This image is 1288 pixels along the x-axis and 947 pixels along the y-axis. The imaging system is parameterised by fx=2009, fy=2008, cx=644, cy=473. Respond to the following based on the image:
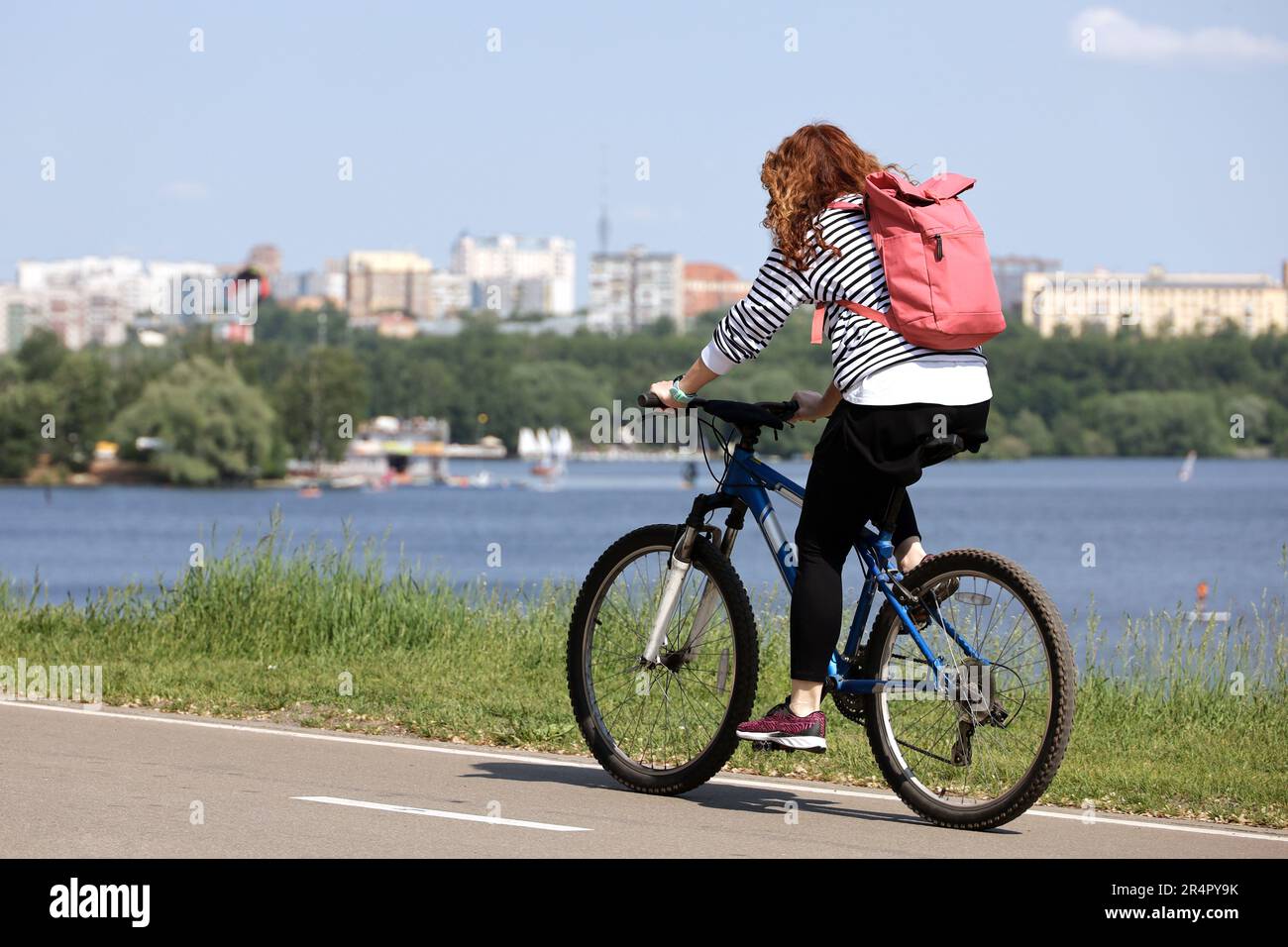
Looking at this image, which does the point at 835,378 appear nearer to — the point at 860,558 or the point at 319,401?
the point at 860,558

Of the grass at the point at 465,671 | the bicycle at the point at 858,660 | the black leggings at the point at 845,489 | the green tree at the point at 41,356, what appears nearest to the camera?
the bicycle at the point at 858,660

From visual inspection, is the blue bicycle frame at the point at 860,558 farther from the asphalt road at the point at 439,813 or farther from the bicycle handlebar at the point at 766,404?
the asphalt road at the point at 439,813

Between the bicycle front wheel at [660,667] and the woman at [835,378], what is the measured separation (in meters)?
0.22

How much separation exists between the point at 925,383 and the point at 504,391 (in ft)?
538

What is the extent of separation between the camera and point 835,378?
20.3 ft

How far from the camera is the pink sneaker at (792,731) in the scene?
20.6 ft

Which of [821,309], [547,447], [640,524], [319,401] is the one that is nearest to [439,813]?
[821,309]

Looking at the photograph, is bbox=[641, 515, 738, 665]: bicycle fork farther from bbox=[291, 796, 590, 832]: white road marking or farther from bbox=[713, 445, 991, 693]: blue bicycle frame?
bbox=[291, 796, 590, 832]: white road marking

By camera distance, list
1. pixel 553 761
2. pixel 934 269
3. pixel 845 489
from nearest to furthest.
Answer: pixel 934 269
pixel 845 489
pixel 553 761

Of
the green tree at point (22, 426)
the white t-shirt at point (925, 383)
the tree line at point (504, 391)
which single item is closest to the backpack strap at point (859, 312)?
the white t-shirt at point (925, 383)

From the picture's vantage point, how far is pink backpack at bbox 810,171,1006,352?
5930 millimetres

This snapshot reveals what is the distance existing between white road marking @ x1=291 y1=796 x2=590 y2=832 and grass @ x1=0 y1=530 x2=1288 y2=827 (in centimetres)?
146

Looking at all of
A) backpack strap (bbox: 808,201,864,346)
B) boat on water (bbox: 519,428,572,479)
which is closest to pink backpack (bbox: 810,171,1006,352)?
backpack strap (bbox: 808,201,864,346)
